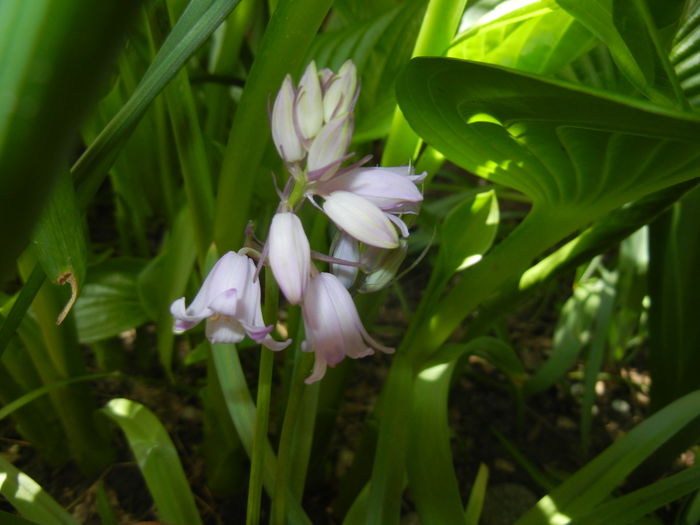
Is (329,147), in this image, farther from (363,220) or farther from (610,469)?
(610,469)

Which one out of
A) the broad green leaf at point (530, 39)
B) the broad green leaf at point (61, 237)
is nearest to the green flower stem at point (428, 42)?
the broad green leaf at point (530, 39)

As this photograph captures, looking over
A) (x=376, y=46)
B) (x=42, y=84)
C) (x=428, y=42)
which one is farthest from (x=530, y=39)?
(x=42, y=84)

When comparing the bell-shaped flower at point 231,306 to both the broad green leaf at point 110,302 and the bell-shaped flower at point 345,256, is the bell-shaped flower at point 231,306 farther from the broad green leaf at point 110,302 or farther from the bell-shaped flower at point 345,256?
the broad green leaf at point 110,302

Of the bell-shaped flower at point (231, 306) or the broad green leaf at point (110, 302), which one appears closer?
the bell-shaped flower at point (231, 306)

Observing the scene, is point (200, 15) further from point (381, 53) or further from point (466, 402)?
point (466, 402)

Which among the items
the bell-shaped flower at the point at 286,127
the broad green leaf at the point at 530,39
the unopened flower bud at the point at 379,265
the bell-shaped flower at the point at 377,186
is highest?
the broad green leaf at the point at 530,39

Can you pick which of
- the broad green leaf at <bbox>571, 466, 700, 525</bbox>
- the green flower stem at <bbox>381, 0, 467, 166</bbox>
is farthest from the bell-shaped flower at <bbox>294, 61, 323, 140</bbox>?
the broad green leaf at <bbox>571, 466, 700, 525</bbox>

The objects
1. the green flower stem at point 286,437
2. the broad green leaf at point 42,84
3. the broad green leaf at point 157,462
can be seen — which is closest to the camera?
the broad green leaf at point 42,84
